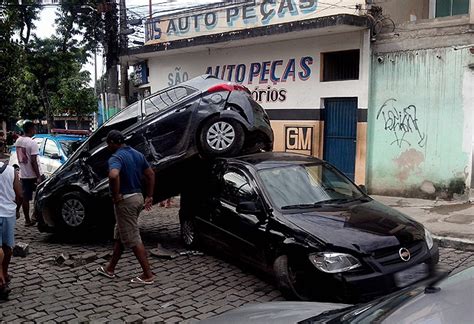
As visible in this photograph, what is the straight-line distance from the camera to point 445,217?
8375 millimetres

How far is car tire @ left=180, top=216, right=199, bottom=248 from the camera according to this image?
6810 mm

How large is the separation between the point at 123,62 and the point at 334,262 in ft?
Result: 45.4

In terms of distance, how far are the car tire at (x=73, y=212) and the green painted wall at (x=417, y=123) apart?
6.56 m

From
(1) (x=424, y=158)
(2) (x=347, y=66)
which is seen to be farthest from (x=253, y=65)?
(1) (x=424, y=158)

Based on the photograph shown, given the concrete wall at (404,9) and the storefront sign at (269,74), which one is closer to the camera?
the concrete wall at (404,9)

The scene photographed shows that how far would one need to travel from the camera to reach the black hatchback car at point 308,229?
4.32 m

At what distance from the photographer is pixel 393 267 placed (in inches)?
171

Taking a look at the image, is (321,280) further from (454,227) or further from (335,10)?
(335,10)

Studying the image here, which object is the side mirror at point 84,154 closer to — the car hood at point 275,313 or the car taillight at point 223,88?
the car taillight at point 223,88

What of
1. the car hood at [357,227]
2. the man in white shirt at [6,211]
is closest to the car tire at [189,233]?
the car hood at [357,227]

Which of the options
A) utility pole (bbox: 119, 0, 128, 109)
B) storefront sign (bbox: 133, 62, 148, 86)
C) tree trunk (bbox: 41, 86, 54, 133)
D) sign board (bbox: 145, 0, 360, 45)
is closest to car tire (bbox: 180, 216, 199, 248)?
sign board (bbox: 145, 0, 360, 45)

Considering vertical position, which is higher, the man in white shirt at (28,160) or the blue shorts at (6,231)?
the man in white shirt at (28,160)

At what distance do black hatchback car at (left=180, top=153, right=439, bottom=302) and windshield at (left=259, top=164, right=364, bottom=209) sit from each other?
0.04 feet

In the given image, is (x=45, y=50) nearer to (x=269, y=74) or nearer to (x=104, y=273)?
(x=269, y=74)
